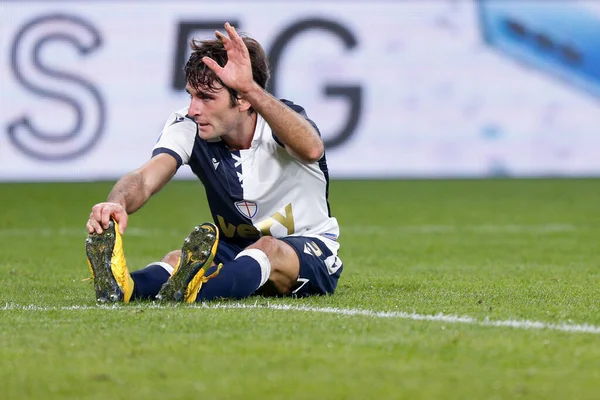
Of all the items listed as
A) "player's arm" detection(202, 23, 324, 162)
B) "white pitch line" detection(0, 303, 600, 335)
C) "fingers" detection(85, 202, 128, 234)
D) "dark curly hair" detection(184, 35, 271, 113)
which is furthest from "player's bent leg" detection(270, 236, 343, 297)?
"fingers" detection(85, 202, 128, 234)

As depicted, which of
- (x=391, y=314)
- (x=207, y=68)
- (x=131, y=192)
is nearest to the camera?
(x=391, y=314)

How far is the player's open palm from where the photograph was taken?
15.9 ft

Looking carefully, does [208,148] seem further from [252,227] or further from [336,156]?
[336,156]

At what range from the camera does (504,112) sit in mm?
15625

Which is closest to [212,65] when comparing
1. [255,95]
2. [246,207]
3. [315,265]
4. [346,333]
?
[255,95]

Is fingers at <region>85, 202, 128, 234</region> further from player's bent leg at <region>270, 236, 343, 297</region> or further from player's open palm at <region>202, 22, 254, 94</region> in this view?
player's bent leg at <region>270, 236, 343, 297</region>

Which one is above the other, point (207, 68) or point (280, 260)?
point (207, 68)

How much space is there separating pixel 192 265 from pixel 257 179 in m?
0.74

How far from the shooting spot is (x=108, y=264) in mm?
4648

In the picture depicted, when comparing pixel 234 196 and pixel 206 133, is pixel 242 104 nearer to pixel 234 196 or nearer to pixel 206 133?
pixel 206 133

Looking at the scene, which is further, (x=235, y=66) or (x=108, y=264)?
(x=235, y=66)

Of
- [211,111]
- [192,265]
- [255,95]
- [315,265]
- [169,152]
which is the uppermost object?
[255,95]

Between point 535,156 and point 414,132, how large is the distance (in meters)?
1.68

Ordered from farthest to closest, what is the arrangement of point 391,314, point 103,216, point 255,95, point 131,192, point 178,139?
point 178,139
point 131,192
point 255,95
point 103,216
point 391,314
